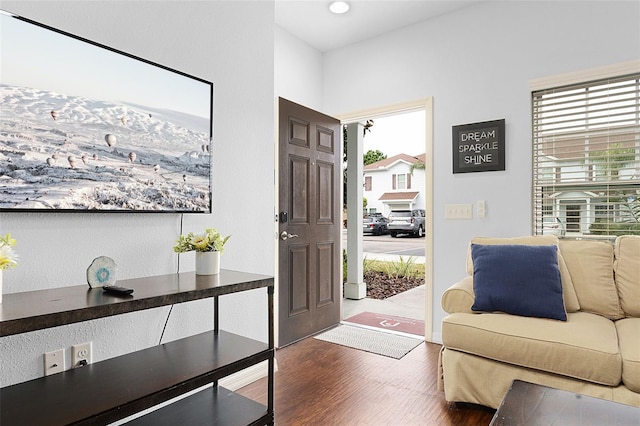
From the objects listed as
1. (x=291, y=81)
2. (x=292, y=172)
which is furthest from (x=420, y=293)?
(x=291, y=81)

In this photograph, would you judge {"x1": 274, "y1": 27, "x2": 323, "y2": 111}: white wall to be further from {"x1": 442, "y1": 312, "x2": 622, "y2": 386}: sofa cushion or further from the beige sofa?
{"x1": 442, "y1": 312, "x2": 622, "y2": 386}: sofa cushion

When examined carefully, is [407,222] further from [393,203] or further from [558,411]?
[558,411]

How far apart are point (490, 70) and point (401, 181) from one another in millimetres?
10713

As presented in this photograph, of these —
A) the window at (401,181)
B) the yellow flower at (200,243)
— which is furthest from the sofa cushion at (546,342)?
the window at (401,181)

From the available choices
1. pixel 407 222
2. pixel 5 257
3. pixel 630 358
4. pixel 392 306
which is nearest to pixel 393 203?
pixel 407 222

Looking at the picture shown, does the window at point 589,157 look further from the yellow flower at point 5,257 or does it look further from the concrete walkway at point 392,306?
the yellow flower at point 5,257

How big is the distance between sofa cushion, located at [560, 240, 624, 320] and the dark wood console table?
1856 millimetres

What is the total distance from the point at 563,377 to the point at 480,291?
0.57 m

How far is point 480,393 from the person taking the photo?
2049 mm

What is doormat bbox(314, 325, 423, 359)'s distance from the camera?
303 cm

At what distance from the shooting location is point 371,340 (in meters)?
3.28

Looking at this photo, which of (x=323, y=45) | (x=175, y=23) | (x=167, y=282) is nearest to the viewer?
(x=167, y=282)

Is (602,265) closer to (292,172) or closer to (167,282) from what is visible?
(292,172)

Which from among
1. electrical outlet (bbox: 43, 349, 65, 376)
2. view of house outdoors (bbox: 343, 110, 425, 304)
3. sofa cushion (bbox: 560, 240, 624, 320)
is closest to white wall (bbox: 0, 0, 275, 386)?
Answer: electrical outlet (bbox: 43, 349, 65, 376)
